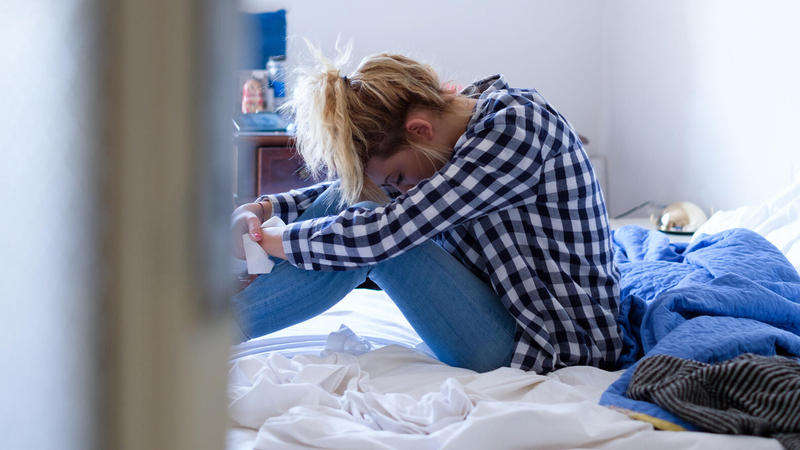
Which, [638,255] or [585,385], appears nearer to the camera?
[585,385]

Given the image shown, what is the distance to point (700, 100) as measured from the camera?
2.12 metres

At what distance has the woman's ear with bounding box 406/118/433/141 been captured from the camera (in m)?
0.94

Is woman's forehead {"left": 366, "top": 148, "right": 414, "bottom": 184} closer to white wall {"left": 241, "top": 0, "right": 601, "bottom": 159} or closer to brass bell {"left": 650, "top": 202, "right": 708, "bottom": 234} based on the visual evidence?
brass bell {"left": 650, "top": 202, "right": 708, "bottom": 234}

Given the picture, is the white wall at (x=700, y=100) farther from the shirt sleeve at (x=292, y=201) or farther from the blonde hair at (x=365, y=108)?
the shirt sleeve at (x=292, y=201)

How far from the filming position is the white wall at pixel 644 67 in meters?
1.76

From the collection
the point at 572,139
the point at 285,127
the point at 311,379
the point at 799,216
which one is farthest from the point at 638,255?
the point at 285,127

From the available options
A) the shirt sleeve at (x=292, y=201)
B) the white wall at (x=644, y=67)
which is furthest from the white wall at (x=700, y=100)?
the shirt sleeve at (x=292, y=201)

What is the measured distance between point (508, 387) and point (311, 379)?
24cm

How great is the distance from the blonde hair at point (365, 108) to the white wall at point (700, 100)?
121cm

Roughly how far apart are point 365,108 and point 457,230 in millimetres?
231

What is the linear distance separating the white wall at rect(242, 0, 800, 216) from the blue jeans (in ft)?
3.80

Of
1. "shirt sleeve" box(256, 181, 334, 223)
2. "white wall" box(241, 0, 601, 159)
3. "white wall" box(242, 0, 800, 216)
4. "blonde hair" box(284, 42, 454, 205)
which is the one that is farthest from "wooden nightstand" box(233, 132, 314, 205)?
"blonde hair" box(284, 42, 454, 205)

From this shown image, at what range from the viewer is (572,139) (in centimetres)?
93

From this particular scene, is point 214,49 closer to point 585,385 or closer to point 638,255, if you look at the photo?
point 585,385
